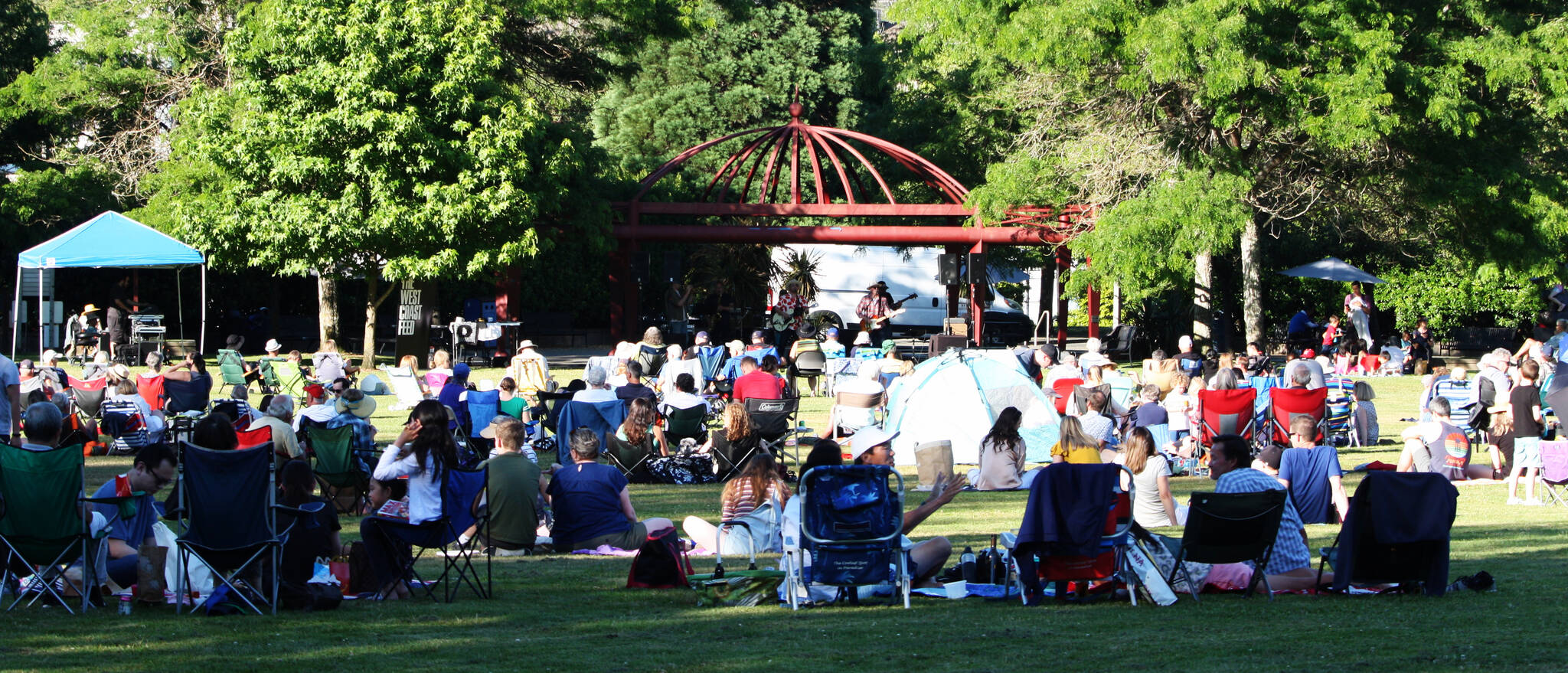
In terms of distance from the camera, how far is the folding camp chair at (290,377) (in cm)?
1462

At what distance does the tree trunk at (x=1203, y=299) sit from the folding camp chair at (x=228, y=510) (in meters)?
18.8

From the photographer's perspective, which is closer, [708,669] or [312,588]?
[708,669]

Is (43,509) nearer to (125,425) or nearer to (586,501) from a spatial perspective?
(586,501)

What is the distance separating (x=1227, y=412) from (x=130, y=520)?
869 centimetres

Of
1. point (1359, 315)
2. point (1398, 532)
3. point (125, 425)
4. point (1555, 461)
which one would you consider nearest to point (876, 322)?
point (1359, 315)

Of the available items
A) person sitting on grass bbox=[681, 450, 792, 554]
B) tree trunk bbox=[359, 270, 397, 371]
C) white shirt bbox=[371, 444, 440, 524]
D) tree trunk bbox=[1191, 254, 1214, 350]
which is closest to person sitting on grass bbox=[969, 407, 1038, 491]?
person sitting on grass bbox=[681, 450, 792, 554]

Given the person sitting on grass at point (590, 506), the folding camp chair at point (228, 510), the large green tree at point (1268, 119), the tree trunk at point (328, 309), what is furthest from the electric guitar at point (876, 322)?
the folding camp chair at point (228, 510)

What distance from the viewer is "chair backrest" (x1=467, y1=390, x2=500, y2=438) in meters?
11.7

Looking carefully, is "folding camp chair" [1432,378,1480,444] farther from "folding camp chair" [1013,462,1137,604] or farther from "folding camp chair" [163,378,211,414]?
"folding camp chair" [163,378,211,414]

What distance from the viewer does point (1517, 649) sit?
5.24 metres

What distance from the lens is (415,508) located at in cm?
650

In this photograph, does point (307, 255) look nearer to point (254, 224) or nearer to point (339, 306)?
point (254, 224)

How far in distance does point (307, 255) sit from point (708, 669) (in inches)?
672

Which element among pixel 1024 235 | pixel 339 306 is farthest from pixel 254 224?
pixel 1024 235
